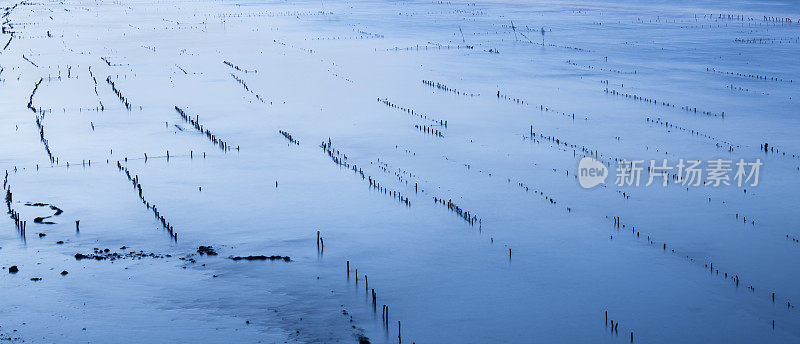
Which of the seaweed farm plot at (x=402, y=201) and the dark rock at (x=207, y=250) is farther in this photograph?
the dark rock at (x=207, y=250)

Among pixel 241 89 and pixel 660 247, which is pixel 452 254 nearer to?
pixel 660 247

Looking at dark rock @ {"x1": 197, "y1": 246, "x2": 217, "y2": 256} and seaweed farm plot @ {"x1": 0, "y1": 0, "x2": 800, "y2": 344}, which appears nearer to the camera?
seaweed farm plot @ {"x1": 0, "y1": 0, "x2": 800, "y2": 344}

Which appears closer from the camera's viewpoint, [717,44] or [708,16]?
[717,44]

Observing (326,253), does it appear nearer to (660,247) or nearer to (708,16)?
(660,247)

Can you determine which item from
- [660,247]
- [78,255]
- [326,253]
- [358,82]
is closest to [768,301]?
[660,247]

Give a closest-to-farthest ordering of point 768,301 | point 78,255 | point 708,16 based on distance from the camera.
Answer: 1. point 768,301
2. point 78,255
3. point 708,16

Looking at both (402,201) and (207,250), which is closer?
(207,250)

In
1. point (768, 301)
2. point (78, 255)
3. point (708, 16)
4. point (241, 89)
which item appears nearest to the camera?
point (768, 301)
